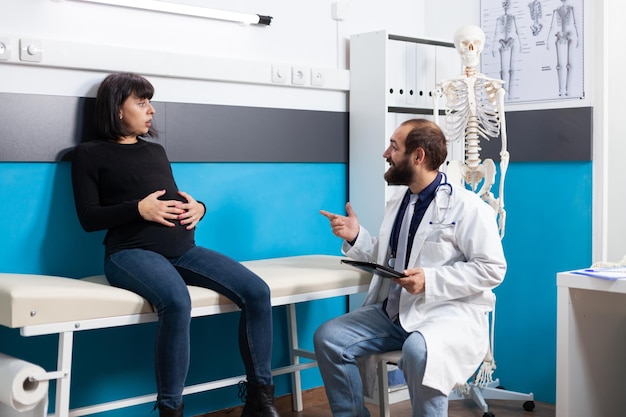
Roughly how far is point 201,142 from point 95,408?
3.36ft

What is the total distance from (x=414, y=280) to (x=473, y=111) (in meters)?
0.99

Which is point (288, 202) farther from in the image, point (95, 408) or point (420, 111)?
point (95, 408)

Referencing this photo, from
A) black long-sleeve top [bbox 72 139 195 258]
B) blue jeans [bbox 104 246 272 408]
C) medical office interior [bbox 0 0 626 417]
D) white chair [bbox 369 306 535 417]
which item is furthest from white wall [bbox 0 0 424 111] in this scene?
white chair [bbox 369 306 535 417]

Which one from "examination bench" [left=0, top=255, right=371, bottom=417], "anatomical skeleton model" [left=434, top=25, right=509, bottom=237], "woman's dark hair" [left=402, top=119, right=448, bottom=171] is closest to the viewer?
"examination bench" [left=0, top=255, right=371, bottom=417]

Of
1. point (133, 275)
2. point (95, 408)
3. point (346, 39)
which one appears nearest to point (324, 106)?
point (346, 39)

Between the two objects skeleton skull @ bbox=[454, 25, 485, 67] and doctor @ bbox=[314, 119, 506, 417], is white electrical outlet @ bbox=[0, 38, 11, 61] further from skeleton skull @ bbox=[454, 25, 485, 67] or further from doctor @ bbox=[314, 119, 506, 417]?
skeleton skull @ bbox=[454, 25, 485, 67]

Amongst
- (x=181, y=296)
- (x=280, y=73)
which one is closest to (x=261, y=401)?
(x=181, y=296)

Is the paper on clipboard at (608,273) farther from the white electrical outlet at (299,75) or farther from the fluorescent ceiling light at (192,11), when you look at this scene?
the fluorescent ceiling light at (192,11)

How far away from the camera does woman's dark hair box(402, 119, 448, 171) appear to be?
264 cm

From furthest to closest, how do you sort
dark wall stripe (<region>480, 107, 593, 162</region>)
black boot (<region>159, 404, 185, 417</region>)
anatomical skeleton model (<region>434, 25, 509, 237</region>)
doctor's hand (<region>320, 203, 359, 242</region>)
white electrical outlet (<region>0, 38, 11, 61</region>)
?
1. dark wall stripe (<region>480, 107, 593, 162</region>)
2. anatomical skeleton model (<region>434, 25, 509, 237</region>)
3. doctor's hand (<region>320, 203, 359, 242</region>)
4. white electrical outlet (<region>0, 38, 11, 61</region>)
5. black boot (<region>159, 404, 185, 417</region>)

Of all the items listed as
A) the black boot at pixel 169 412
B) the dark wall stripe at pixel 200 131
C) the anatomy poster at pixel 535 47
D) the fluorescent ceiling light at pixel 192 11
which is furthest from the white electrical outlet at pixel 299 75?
the black boot at pixel 169 412

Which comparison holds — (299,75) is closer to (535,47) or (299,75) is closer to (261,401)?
(535,47)

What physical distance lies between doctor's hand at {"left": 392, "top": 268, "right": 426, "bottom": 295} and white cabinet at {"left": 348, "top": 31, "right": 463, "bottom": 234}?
3.00 feet

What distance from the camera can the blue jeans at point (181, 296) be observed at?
2385 millimetres
